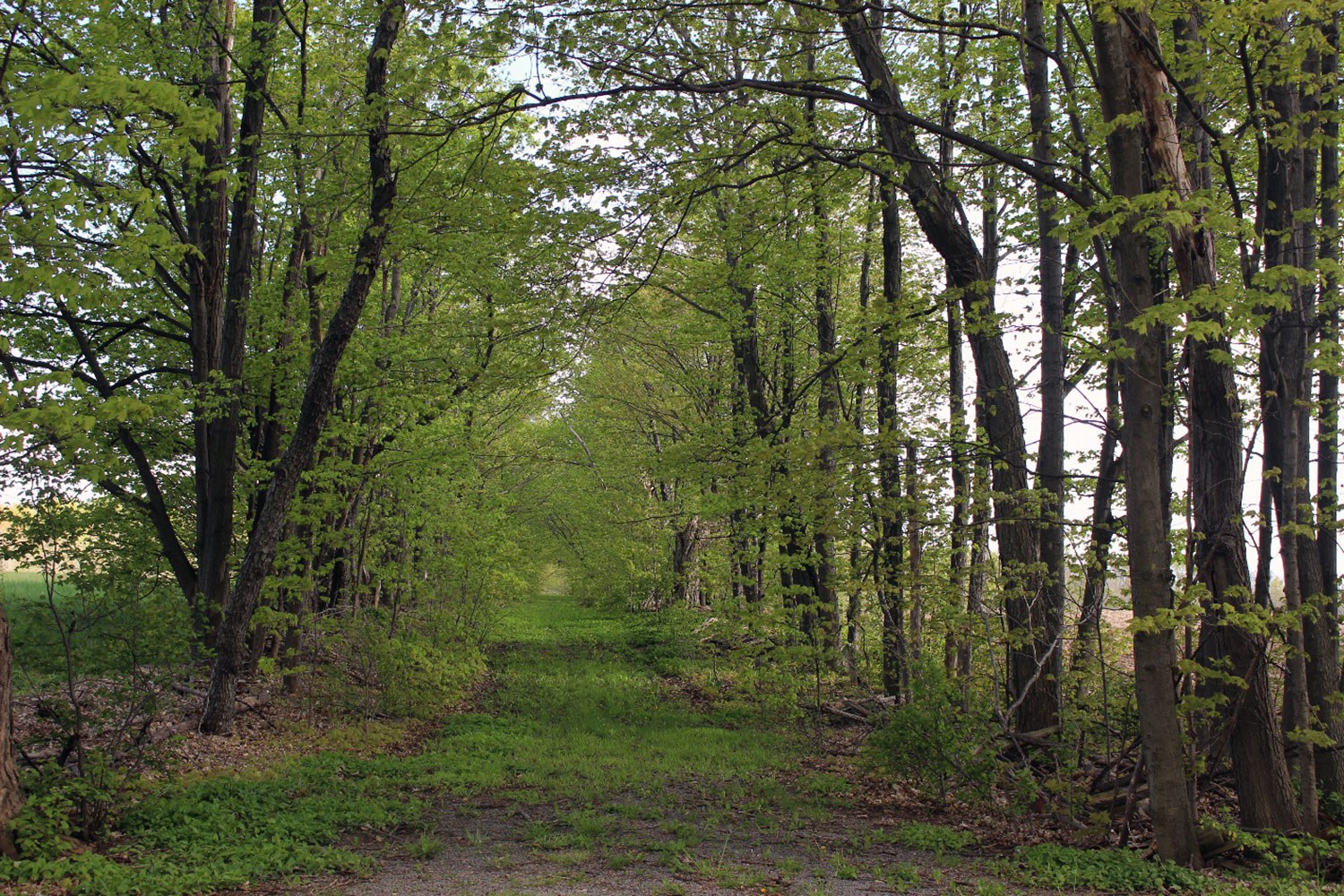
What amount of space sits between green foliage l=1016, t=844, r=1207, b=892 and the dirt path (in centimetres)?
33

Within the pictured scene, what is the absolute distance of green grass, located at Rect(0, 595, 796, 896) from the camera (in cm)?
575

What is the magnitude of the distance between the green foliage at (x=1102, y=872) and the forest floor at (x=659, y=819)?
16 cm

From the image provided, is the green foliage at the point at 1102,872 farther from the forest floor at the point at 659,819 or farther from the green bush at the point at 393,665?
the green bush at the point at 393,665

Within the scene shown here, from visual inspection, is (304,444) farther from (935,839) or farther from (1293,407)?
(1293,407)

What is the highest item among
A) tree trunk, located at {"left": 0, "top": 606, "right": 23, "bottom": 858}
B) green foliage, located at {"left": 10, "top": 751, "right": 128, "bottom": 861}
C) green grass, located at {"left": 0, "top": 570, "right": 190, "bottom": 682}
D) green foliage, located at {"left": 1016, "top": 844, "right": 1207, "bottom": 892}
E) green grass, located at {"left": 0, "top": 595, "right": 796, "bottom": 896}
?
green grass, located at {"left": 0, "top": 570, "right": 190, "bottom": 682}

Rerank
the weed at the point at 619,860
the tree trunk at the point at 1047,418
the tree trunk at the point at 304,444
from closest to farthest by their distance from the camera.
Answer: the weed at the point at 619,860, the tree trunk at the point at 1047,418, the tree trunk at the point at 304,444

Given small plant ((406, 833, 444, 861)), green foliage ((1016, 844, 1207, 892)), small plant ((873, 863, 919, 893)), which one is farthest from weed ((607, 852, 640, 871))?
green foliage ((1016, 844, 1207, 892))

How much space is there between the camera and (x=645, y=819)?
24.7ft

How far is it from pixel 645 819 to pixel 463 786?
2.22 metres

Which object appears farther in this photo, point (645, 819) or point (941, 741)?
point (941, 741)

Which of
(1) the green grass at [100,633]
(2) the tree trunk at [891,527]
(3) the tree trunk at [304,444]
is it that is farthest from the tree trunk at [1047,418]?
(1) the green grass at [100,633]

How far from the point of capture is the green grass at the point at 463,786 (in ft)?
18.9

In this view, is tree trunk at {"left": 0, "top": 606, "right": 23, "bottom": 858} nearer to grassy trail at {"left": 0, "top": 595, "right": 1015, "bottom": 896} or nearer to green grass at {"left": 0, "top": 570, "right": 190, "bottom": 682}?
grassy trail at {"left": 0, "top": 595, "right": 1015, "bottom": 896}

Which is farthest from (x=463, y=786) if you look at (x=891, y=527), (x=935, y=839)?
(x=891, y=527)
